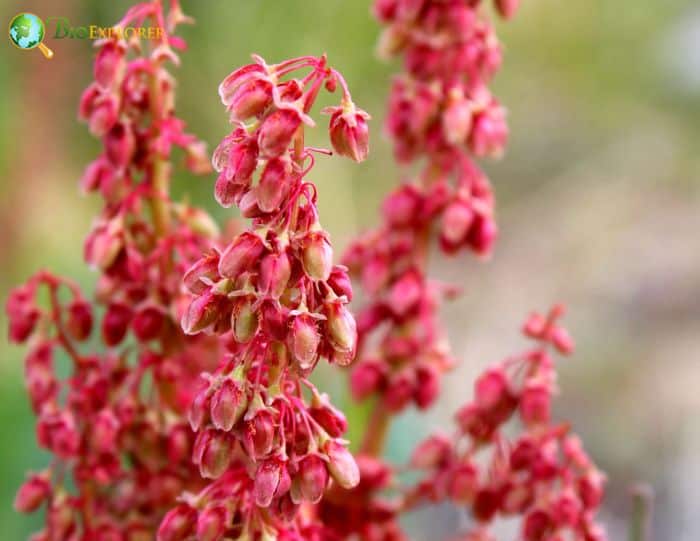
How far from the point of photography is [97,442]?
106 centimetres

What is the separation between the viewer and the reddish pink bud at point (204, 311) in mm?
780

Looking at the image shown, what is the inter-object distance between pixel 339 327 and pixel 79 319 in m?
0.45

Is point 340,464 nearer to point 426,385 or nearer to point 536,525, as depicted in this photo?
point 536,525

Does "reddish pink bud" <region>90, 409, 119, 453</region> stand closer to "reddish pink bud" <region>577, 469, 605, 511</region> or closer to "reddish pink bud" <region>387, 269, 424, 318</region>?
"reddish pink bud" <region>387, 269, 424, 318</region>

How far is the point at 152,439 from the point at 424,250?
38cm

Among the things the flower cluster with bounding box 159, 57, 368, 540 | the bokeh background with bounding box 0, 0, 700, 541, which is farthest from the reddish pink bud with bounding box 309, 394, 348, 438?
the bokeh background with bounding box 0, 0, 700, 541

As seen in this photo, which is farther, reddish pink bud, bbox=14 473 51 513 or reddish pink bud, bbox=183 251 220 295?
reddish pink bud, bbox=14 473 51 513

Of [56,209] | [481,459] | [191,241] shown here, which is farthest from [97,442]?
[56,209]

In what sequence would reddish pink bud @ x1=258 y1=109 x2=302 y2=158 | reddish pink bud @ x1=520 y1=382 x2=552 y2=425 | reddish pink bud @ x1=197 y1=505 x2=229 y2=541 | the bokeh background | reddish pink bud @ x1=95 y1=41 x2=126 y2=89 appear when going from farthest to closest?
the bokeh background
reddish pink bud @ x1=520 y1=382 x2=552 y2=425
reddish pink bud @ x1=95 y1=41 x2=126 y2=89
reddish pink bud @ x1=197 y1=505 x2=229 y2=541
reddish pink bud @ x1=258 y1=109 x2=302 y2=158

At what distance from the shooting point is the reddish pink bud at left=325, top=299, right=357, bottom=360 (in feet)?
2.55

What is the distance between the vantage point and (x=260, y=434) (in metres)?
0.78

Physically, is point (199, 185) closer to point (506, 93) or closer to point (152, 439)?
point (506, 93)

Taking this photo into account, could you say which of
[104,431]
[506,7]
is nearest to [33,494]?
[104,431]

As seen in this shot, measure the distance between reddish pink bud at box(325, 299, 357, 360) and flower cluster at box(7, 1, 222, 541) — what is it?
12.5 inches
